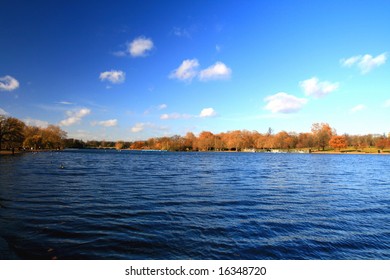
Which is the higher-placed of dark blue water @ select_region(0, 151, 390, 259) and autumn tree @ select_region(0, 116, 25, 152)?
autumn tree @ select_region(0, 116, 25, 152)

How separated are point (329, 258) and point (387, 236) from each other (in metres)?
5.92

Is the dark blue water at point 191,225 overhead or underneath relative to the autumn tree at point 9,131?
underneath

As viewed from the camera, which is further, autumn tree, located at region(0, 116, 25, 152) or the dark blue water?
autumn tree, located at region(0, 116, 25, 152)

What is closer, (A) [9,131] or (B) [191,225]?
(B) [191,225]

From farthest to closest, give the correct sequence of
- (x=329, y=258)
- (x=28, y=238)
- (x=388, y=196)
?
(x=388, y=196) < (x=28, y=238) < (x=329, y=258)

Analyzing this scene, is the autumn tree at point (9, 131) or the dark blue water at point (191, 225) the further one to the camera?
the autumn tree at point (9, 131)

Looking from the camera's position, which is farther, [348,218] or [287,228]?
[348,218]

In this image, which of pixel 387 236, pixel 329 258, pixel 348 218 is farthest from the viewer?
pixel 348 218

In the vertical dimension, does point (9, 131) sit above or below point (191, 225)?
above

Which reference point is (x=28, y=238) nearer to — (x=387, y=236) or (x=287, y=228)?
(x=287, y=228)

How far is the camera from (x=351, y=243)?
14.4 metres
